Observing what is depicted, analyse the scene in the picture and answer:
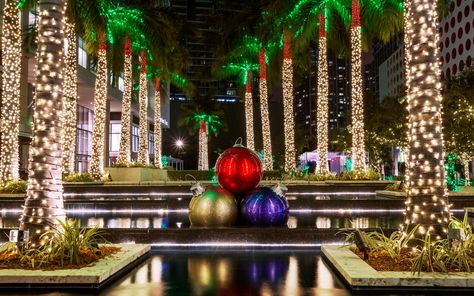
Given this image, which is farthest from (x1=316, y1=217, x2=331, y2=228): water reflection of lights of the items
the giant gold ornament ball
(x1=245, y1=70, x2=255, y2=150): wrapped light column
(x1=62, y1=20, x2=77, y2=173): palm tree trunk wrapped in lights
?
(x1=245, y1=70, x2=255, y2=150): wrapped light column

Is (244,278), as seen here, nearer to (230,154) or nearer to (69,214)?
(230,154)

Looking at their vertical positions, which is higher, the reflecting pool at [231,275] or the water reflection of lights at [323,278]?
the reflecting pool at [231,275]

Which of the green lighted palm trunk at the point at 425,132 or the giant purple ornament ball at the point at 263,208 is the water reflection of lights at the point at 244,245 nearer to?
the giant purple ornament ball at the point at 263,208

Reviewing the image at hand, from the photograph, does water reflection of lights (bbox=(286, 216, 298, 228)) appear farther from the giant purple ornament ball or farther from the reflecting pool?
the reflecting pool

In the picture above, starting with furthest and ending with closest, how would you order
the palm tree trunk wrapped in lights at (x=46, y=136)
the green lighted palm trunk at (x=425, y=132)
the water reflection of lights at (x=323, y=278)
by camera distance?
the palm tree trunk wrapped in lights at (x=46, y=136)
the green lighted palm trunk at (x=425, y=132)
the water reflection of lights at (x=323, y=278)

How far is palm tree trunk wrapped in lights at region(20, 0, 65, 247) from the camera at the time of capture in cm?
817

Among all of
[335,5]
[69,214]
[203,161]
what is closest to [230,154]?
[69,214]

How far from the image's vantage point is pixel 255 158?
11195 mm

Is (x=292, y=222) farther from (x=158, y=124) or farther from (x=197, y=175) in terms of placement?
(x=158, y=124)

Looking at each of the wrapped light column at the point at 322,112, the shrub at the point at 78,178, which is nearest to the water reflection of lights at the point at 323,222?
the wrapped light column at the point at 322,112

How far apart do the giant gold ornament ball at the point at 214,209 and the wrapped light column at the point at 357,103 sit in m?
15.2

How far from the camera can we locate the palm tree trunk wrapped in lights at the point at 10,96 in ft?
67.8

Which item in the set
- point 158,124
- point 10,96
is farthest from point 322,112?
point 158,124

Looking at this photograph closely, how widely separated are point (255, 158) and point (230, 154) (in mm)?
570
